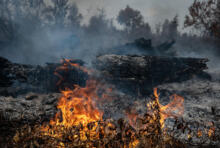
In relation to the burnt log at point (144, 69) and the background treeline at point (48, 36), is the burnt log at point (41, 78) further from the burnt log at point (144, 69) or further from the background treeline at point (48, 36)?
the background treeline at point (48, 36)

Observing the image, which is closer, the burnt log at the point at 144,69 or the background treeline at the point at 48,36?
the burnt log at the point at 144,69

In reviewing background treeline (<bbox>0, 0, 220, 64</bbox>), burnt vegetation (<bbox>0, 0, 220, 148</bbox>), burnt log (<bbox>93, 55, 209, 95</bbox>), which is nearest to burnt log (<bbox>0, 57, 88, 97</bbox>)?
burnt vegetation (<bbox>0, 0, 220, 148</bbox>)

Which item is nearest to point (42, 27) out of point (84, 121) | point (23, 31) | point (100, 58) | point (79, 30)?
point (23, 31)

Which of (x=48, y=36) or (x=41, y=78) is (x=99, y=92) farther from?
(x=48, y=36)

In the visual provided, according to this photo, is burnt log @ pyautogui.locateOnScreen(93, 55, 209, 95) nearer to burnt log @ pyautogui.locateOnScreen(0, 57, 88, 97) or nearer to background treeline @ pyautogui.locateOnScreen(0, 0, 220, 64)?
burnt log @ pyautogui.locateOnScreen(0, 57, 88, 97)

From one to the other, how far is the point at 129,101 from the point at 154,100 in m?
4.59

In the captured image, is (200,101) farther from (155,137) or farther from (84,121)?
(84,121)

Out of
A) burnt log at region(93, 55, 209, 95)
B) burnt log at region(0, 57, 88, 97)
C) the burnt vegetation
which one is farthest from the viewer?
burnt log at region(0, 57, 88, 97)

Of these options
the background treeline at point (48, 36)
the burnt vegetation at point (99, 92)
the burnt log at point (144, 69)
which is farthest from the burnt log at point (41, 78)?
the background treeline at point (48, 36)

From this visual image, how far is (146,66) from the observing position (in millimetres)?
8297

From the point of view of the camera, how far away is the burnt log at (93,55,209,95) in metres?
7.73

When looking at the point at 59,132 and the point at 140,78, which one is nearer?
the point at 59,132

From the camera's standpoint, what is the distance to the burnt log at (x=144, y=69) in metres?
7.73

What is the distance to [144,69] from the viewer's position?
26.7 ft
